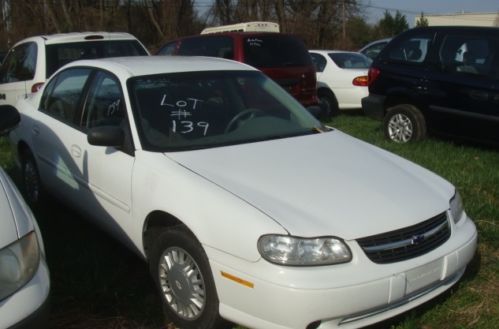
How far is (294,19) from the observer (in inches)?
1252

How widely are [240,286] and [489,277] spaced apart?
197 centimetres

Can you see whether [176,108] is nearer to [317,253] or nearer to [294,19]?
[317,253]

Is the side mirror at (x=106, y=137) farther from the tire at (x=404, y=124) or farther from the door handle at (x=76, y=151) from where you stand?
the tire at (x=404, y=124)

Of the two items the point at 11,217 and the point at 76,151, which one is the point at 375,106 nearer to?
the point at 76,151

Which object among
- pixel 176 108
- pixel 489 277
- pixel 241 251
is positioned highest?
Result: pixel 176 108

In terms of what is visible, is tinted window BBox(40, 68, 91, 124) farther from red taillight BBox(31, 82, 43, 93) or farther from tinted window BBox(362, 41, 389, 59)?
tinted window BBox(362, 41, 389, 59)

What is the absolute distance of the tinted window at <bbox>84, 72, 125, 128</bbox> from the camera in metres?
3.98

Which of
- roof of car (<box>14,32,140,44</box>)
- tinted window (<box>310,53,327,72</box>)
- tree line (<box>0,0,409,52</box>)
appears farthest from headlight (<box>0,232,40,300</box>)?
tree line (<box>0,0,409,52</box>)

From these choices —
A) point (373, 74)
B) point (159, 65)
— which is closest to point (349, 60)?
point (373, 74)

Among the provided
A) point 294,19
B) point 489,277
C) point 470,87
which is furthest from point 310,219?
point 294,19

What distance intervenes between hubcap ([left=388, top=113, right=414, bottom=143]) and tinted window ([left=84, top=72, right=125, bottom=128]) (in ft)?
15.6

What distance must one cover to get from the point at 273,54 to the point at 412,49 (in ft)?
7.22

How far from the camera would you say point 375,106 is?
8266mm

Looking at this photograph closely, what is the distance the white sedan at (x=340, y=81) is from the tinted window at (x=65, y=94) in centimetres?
674
